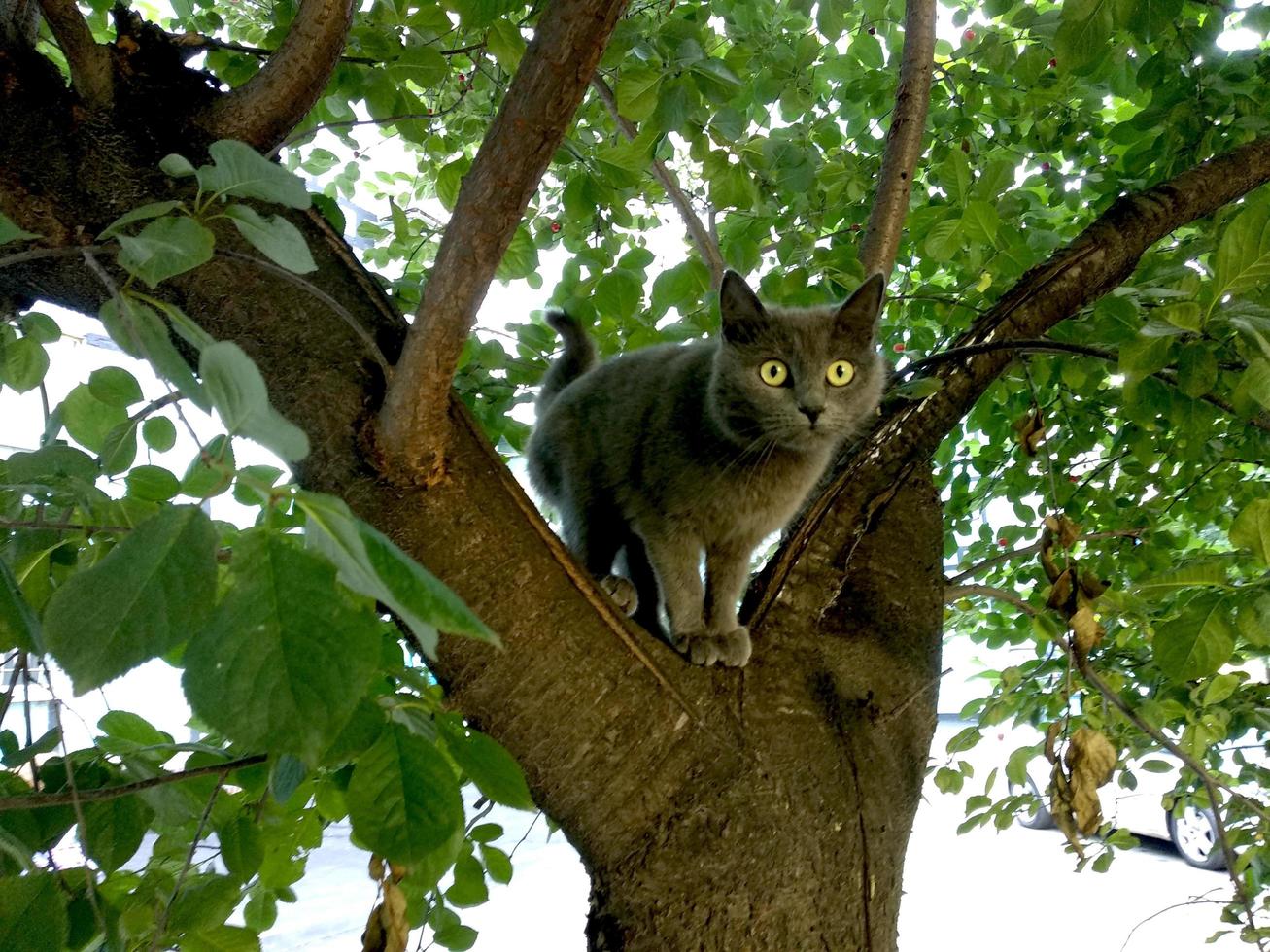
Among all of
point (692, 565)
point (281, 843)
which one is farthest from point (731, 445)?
point (281, 843)

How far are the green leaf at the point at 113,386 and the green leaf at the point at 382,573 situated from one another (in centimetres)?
55

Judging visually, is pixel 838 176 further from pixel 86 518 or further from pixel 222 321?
pixel 86 518

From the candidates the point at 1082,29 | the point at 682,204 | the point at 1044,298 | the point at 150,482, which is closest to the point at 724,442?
the point at 682,204

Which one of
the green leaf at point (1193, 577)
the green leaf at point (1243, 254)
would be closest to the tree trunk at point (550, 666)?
the green leaf at point (1193, 577)

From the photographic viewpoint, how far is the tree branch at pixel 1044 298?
1369mm

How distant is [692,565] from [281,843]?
2.58 ft

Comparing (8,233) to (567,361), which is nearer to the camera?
(8,233)

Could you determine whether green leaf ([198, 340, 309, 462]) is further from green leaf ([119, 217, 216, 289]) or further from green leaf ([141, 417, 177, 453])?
green leaf ([141, 417, 177, 453])

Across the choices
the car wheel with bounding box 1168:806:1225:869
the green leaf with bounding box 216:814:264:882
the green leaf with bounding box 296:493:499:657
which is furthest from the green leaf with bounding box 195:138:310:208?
the car wheel with bounding box 1168:806:1225:869

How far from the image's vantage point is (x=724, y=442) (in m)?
1.61

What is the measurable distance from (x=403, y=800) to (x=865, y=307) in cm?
126

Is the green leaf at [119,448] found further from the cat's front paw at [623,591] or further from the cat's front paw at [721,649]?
the cat's front paw at [623,591]

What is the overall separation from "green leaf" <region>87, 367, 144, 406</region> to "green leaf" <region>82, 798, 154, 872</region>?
13.9 inches

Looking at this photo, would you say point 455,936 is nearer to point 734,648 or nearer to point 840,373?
point 734,648
